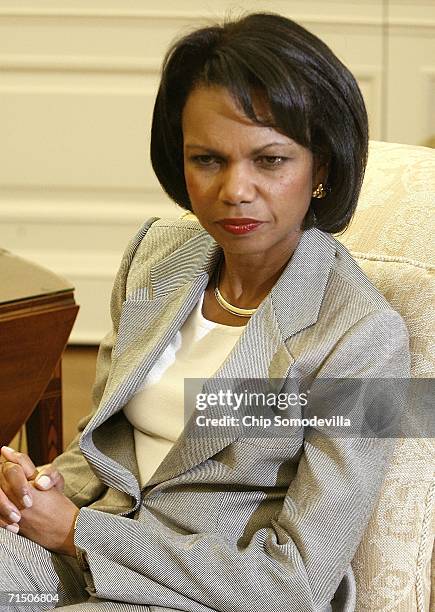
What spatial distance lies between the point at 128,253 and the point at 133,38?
262 centimetres

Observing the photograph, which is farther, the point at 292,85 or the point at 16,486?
the point at 16,486

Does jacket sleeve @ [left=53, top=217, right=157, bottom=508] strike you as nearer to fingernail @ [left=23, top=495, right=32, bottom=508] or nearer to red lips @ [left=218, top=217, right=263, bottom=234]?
fingernail @ [left=23, top=495, right=32, bottom=508]

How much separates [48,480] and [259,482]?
0.95ft

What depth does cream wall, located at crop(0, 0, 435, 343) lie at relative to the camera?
413 centimetres

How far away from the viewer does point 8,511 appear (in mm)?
1543

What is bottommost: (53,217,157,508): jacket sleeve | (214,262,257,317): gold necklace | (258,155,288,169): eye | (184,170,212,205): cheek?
(53,217,157,508): jacket sleeve

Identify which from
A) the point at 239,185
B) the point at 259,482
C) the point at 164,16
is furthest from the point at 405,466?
the point at 164,16

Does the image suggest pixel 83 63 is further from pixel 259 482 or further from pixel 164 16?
pixel 259 482

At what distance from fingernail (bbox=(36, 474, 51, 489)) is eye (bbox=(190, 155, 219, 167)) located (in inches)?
18.5

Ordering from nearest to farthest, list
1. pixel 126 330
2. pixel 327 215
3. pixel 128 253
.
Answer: pixel 327 215 < pixel 126 330 < pixel 128 253

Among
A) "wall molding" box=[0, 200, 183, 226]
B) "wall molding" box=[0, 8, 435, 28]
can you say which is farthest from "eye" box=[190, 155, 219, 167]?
"wall molding" box=[0, 200, 183, 226]

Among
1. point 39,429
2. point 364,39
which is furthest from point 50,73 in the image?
point 39,429

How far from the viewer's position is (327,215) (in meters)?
1.57

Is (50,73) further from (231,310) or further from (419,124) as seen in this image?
(231,310)
